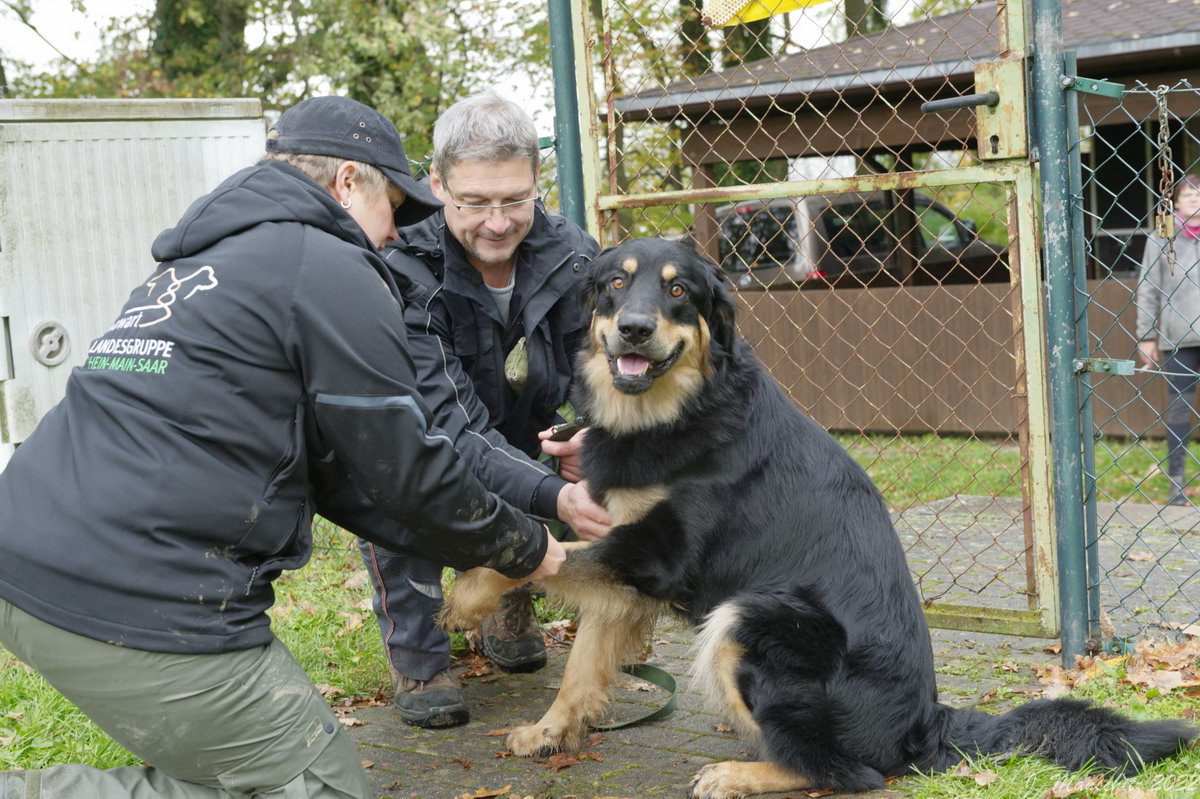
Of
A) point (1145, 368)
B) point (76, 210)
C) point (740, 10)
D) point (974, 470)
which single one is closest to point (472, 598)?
point (740, 10)

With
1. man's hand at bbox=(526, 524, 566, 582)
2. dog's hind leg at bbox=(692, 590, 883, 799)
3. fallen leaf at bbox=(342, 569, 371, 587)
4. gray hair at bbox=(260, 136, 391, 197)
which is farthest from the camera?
fallen leaf at bbox=(342, 569, 371, 587)

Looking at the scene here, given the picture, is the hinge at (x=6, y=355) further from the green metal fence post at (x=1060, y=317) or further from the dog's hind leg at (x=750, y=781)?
the green metal fence post at (x=1060, y=317)

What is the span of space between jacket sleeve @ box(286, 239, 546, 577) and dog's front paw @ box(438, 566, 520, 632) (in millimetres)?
697

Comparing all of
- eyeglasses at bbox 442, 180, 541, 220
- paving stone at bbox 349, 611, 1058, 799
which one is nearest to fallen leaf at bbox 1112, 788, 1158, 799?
paving stone at bbox 349, 611, 1058, 799

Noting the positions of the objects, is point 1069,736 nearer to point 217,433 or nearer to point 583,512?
point 583,512

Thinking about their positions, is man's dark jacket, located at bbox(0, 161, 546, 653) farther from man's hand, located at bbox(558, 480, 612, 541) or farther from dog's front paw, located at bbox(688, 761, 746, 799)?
dog's front paw, located at bbox(688, 761, 746, 799)

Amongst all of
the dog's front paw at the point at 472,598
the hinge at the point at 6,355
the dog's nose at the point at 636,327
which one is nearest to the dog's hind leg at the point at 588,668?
the dog's front paw at the point at 472,598

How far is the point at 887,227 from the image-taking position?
12.0m

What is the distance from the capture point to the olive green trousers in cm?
252

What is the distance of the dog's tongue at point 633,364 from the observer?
11.5ft

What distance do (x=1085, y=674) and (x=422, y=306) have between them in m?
2.80

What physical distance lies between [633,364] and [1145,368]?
2.48 meters

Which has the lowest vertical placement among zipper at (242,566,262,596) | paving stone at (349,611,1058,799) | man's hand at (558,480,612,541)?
paving stone at (349,611,1058,799)

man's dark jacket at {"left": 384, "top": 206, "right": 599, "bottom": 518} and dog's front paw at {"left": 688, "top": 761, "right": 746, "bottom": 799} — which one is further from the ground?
man's dark jacket at {"left": 384, "top": 206, "right": 599, "bottom": 518}
